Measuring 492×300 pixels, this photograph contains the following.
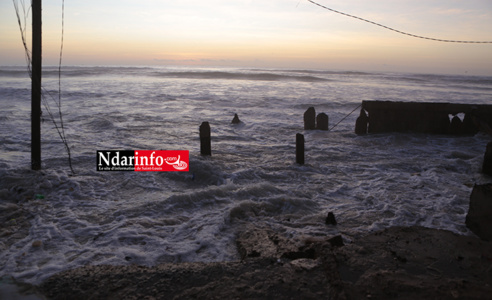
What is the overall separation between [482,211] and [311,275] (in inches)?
125

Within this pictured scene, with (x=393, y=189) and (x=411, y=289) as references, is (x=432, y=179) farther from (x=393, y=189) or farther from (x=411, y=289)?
(x=411, y=289)

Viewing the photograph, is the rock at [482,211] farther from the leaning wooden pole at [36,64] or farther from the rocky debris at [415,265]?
the leaning wooden pole at [36,64]

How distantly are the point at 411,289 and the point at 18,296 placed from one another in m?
4.29

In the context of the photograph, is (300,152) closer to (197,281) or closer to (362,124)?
(362,124)

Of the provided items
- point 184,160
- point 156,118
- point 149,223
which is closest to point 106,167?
point 184,160

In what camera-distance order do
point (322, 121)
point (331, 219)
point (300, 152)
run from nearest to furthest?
point (331, 219) → point (300, 152) → point (322, 121)

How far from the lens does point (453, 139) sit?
12758 millimetres

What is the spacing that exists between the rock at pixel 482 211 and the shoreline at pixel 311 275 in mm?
334

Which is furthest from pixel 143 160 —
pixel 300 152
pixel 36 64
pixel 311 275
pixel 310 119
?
pixel 310 119

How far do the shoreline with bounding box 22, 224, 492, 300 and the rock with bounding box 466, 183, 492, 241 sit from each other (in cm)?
33

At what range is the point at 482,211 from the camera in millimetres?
5031

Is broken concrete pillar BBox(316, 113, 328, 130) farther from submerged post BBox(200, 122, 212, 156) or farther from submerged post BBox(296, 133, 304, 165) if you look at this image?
submerged post BBox(200, 122, 212, 156)

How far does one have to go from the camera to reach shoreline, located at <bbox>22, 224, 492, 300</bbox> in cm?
353

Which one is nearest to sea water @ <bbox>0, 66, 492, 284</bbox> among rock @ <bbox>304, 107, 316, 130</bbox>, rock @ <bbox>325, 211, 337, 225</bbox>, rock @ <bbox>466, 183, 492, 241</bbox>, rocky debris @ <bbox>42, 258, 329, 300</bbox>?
rock @ <bbox>325, 211, 337, 225</bbox>
